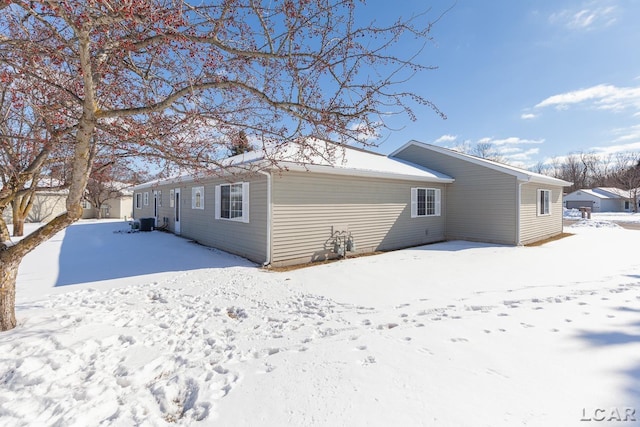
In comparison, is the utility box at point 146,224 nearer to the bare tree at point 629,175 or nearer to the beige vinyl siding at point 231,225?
the beige vinyl siding at point 231,225

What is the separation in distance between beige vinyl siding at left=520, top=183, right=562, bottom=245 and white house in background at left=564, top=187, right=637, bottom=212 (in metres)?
34.0

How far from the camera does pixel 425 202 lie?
11.9 meters

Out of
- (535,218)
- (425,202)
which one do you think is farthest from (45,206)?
(535,218)

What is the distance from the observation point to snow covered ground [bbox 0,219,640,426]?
7.38 ft

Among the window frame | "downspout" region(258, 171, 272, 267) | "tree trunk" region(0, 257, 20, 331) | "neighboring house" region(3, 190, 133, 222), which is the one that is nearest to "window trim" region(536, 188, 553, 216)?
"downspout" region(258, 171, 272, 267)

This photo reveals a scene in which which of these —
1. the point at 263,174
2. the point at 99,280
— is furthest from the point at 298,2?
the point at 99,280

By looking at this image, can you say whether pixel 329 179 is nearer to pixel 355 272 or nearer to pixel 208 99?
pixel 355 272

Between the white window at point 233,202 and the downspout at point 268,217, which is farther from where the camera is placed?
the white window at point 233,202

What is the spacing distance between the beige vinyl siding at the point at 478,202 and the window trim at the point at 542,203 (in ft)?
8.76

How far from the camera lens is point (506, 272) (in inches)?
276

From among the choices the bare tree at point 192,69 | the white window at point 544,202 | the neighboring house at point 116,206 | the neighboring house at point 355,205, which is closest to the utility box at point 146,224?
the neighboring house at point 355,205

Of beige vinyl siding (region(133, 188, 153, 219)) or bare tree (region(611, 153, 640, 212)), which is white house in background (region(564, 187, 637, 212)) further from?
beige vinyl siding (region(133, 188, 153, 219))

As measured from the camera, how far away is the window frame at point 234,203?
8336mm

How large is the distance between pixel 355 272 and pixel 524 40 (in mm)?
7451
